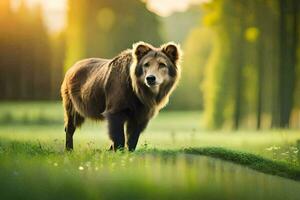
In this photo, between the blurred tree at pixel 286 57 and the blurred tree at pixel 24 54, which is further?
the blurred tree at pixel 286 57

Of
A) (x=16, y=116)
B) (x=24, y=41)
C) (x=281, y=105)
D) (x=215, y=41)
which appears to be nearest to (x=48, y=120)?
(x=16, y=116)

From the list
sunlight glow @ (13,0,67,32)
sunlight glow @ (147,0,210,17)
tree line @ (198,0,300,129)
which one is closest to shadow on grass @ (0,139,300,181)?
tree line @ (198,0,300,129)

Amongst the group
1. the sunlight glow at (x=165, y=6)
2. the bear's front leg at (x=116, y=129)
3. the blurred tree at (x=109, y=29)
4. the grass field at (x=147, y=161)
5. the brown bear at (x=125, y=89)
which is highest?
the sunlight glow at (x=165, y=6)

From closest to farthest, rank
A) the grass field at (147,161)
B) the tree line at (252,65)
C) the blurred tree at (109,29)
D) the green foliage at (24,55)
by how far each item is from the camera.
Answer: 1. the grass field at (147,161)
2. the green foliage at (24,55)
3. the blurred tree at (109,29)
4. the tree line at (252,65)

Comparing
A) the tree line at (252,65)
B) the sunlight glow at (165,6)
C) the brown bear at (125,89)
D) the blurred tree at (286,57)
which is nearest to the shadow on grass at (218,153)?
the brown bear at (125,89)

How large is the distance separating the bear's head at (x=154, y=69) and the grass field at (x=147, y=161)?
15.2 inches

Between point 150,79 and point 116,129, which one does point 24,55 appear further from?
point 150,79

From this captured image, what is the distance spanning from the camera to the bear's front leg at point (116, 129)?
4801 mm

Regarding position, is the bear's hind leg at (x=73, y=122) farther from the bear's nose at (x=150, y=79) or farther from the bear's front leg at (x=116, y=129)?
the bear's nose at (x=150, y=79)

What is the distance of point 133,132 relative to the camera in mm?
4961

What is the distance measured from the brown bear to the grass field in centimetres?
12

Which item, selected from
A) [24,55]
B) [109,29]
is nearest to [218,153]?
[109,29]

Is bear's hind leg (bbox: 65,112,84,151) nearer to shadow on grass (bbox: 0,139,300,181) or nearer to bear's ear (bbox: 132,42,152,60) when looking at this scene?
shadow on grass (bbox: 0,139,300,181)

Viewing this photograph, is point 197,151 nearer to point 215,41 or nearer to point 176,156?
point 176,156
